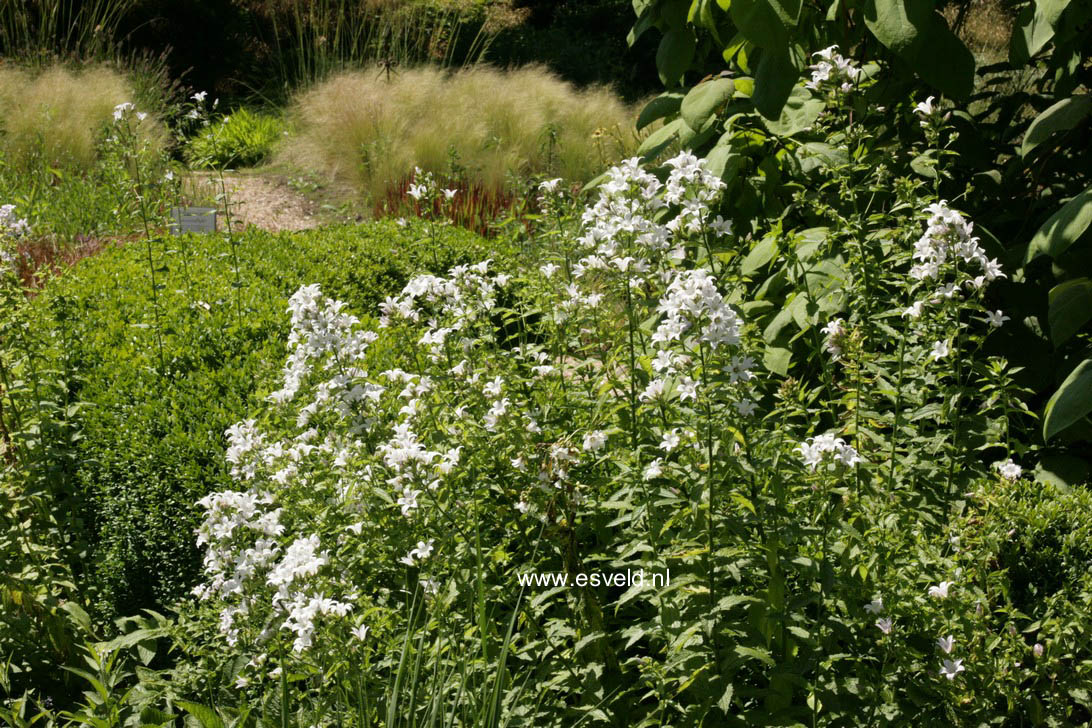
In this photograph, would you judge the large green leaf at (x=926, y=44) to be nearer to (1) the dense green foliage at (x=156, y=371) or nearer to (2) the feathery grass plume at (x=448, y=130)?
(1) the dense green foliage at (x=156, y=371)

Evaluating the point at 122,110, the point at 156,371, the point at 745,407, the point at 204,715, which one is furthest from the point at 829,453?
the point at 122,110

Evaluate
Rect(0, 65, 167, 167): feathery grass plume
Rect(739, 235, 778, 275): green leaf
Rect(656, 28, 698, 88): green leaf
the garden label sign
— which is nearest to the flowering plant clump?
Rect(739, 235, 778, 275): green leaf

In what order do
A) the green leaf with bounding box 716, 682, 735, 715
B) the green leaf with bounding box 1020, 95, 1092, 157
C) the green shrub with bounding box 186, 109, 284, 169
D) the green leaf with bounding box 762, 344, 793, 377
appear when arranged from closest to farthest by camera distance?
1. the green leaf with bounding box 716, 682, 735, 715
2. the green leaf with bounding box 1020, 95, 1092, 157
3. the green leaf with bounding box 762, 344, 793, 377
4. the green shrub with bounding box 186, 109, 284, 169

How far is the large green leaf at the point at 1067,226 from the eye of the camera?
7.77 ft

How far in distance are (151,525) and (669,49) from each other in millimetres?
2334

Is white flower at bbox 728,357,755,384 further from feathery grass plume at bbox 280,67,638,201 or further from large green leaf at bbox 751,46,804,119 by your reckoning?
feathery grass plume at bbox 280,67,638,201

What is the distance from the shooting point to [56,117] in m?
8.51

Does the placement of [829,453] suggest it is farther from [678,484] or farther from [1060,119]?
[1060,119]

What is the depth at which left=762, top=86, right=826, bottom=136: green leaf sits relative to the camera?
2967 mm

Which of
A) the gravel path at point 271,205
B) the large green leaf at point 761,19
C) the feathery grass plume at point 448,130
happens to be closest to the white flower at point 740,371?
the large green leaf at point 761,19

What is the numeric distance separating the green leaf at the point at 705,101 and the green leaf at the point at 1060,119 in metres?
0.89

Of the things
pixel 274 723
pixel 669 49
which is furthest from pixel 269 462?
pixel 669 49

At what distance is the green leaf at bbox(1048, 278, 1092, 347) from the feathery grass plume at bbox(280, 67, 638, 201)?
17.4 feet

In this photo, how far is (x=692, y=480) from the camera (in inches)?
79.9
